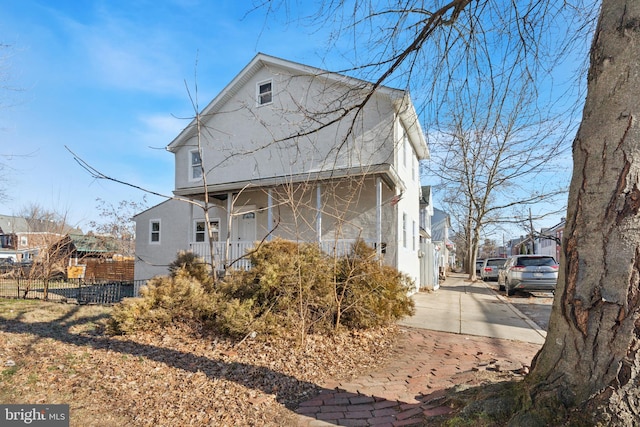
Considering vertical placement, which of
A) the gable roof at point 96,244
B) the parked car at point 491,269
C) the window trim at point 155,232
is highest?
the window trim at point 155,232

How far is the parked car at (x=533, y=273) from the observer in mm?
12477

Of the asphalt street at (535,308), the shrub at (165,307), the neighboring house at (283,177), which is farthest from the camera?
the neighboring house at (283,177)

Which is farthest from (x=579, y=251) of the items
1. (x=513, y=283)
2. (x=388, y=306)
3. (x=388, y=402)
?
(x=513, y=283)

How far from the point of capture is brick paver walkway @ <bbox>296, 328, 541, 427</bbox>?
10.6 feet

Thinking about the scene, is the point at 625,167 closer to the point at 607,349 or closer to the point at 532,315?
the point at 607,349

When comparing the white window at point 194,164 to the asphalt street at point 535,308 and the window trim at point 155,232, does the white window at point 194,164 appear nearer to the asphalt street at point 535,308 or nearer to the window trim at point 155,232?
the window trim at point 155,232

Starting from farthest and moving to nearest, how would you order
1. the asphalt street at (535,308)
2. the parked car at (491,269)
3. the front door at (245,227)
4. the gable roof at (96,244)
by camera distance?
1. the gable roof at (96,244)
2. the parked car at (491,269)
3. the front door at (245,227)
4. the asphalt street at (535,308)

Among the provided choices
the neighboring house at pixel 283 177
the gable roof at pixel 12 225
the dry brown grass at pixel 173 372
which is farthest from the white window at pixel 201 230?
the gable roof at pixel 12 225

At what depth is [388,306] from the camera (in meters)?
6.47

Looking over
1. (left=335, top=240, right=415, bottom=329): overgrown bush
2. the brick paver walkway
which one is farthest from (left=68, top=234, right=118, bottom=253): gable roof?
the brick paver walkway

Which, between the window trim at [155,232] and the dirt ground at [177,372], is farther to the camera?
the window trim at [155,232]

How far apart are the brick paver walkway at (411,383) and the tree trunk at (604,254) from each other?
3.71 ft

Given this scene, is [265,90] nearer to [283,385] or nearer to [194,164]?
[194,164]

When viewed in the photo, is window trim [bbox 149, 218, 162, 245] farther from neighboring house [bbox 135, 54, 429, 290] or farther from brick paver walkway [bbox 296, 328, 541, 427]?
brick paver walkway [bbox 296, 328, 541, 427]
